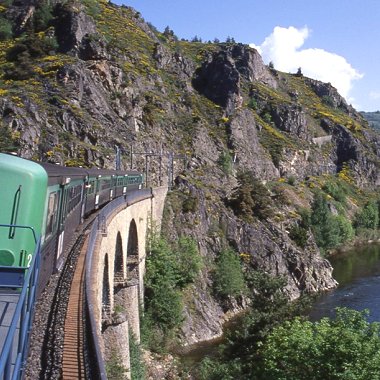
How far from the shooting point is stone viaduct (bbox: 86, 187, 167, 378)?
13366 mm

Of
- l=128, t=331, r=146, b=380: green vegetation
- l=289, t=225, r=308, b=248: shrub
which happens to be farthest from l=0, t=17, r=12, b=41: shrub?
l=128, t=331, r=146, b=380: green vegetation

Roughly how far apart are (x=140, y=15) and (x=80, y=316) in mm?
89119

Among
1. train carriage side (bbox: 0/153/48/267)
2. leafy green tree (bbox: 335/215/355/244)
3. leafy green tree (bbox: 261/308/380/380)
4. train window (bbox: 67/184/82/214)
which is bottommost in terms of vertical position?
leafy green tree (bbox: 261/308/380/380)

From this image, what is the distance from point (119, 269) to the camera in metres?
26.3

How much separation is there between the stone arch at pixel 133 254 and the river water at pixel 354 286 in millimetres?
14515

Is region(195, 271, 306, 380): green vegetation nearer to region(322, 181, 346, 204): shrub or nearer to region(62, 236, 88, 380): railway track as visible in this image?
region(62, 236, 88, 380): railway track

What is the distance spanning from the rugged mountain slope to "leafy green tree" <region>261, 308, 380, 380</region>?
14.2 m

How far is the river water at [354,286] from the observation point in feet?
123

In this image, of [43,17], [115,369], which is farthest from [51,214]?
[43,17]

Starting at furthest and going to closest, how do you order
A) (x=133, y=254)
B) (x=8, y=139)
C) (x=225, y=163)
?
(x=225, y=163), (x=8, y=139), (x=133, y=254)

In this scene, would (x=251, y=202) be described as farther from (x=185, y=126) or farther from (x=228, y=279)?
(x=185, y=126)

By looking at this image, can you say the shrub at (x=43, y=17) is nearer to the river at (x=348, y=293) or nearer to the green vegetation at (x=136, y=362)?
the river at (x=348, y=293)

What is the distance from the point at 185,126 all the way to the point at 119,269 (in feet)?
129

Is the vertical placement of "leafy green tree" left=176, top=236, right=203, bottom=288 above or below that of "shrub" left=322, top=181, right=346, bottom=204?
below
